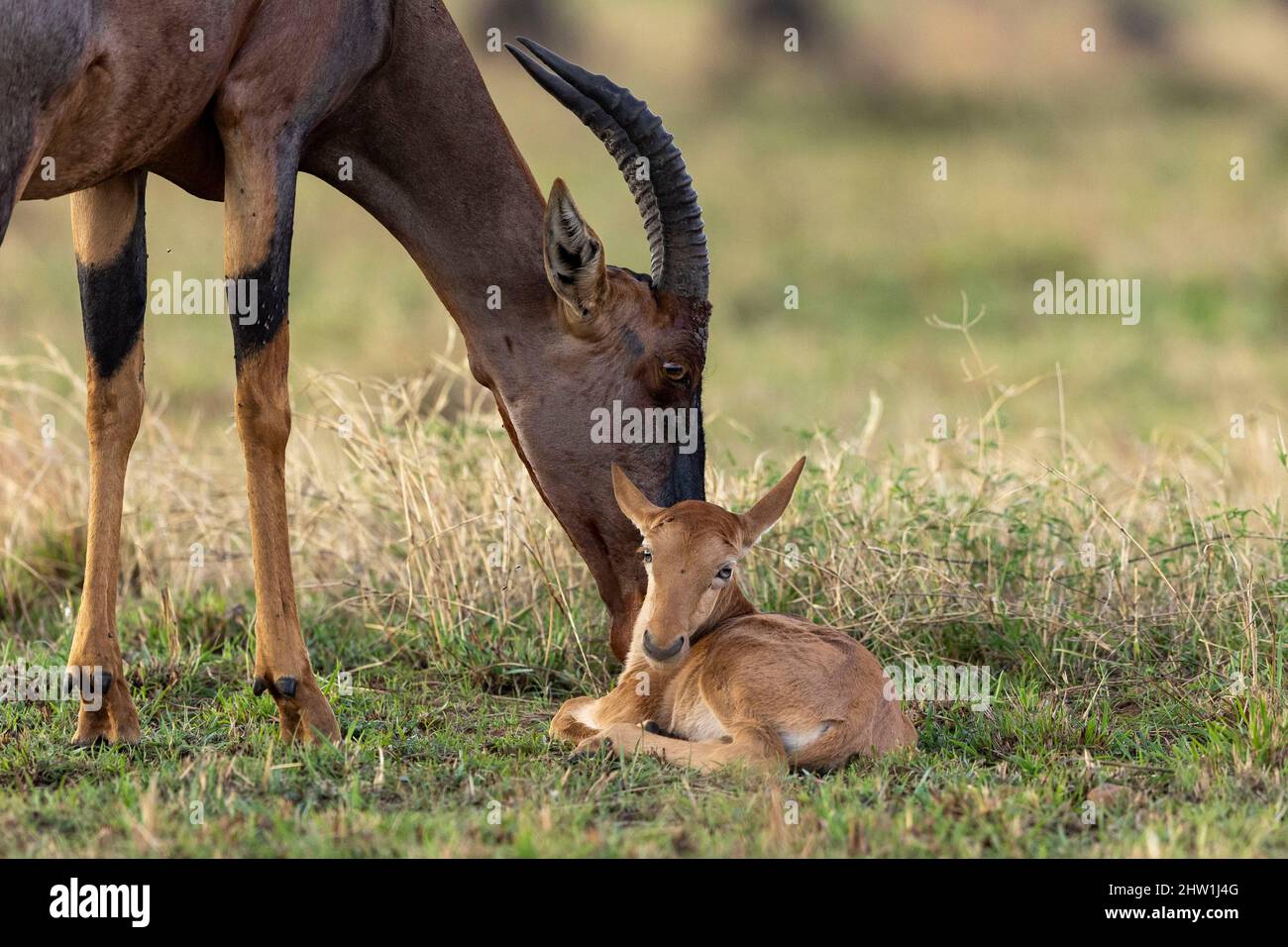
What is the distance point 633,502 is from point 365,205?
5.07 ft

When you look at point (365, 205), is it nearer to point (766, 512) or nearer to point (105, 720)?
point (766, 512)

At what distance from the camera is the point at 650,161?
238 inches

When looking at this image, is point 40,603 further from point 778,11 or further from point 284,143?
point 778,11

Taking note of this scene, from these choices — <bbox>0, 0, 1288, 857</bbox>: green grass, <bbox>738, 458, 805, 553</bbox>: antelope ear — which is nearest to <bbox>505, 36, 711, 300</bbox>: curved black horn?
<bbox>738, 458, 805, 553</bbox>: antelope ear

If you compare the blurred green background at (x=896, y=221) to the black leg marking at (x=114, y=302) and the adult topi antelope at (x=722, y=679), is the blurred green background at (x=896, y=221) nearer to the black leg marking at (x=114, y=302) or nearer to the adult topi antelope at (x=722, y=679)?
the black leg marking at (x=114, y=302)

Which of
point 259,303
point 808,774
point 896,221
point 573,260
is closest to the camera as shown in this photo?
point 808,774

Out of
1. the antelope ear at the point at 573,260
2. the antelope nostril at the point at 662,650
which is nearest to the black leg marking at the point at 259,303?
the antelope ear at the point at 573,260

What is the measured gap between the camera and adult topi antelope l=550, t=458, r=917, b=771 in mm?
5301

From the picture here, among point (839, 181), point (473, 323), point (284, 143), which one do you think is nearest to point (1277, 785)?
point (473, 323)

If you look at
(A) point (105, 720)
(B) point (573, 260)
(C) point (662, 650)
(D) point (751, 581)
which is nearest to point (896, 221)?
(D) point (751, 581)

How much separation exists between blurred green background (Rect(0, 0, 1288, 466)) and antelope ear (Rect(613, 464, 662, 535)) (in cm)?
232

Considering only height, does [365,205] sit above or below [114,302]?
above

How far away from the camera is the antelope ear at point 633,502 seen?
18.6 ft

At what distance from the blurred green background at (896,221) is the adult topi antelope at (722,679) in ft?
8.27
